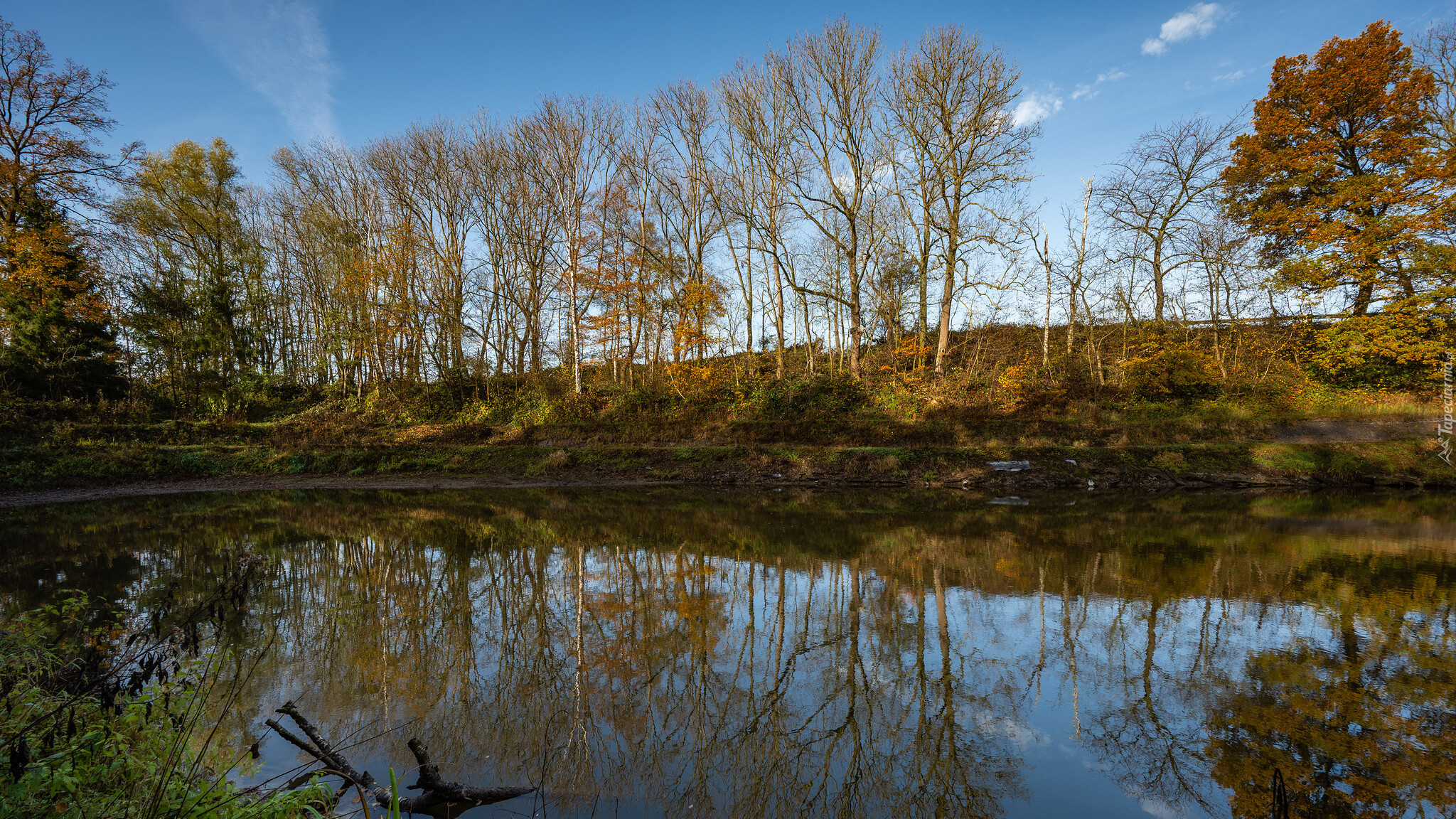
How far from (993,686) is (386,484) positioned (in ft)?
62.4

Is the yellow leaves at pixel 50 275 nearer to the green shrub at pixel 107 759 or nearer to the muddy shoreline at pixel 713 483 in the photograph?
the muddy shoreline at pixel 713 483

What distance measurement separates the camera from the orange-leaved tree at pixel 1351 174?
19484 mm

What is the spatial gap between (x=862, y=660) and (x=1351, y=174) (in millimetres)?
28978

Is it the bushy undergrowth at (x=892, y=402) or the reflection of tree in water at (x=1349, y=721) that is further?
the bushy undergrowth at (x=892, y=402)

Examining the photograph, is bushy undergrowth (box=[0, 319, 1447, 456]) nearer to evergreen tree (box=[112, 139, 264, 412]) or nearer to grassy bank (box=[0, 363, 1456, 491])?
grassy bank (box=[0, 363, 1456, 491])

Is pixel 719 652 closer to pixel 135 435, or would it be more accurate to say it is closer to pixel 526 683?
pixel 526 683

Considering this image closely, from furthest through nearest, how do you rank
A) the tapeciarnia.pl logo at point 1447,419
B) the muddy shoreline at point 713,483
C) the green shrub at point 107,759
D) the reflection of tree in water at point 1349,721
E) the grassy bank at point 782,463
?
1. the grassy bank at point 782,463
2. the tapeciarnia.pl logo at point 1447,419
3. the muddy shoreline at point 713,483
4. the reflection of tree in water at point 1349,721
5. the green shrub at point 107,759

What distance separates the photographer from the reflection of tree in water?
320cm

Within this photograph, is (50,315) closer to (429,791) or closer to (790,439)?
(790,439)

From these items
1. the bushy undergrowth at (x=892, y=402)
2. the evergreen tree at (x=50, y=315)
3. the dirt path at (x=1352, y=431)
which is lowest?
the dirt path at (x=1352, y=431)

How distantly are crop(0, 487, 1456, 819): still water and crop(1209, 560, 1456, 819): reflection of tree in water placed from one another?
0.02 m

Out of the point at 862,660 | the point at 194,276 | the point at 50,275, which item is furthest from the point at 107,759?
the point at 194,276

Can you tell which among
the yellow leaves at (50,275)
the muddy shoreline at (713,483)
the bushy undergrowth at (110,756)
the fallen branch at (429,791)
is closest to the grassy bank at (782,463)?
the muddy shoreline at (713,483)

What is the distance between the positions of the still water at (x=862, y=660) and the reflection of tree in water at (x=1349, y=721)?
0.02m
